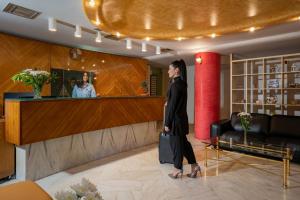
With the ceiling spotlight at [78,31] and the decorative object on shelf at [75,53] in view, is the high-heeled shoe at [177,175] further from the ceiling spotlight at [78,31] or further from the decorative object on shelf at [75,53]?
the decorative object on shelf at [75,53]

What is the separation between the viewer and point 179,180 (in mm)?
2875

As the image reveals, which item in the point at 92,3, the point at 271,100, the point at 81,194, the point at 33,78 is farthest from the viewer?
the point at 271,100

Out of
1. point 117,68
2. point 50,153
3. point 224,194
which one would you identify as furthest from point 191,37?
point 50,153

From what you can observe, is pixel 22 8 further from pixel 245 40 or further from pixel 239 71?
pixel 239 71

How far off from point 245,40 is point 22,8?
4273 mm

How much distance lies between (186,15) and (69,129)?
8.60 feet

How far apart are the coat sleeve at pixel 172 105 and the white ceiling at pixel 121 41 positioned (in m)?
1.75

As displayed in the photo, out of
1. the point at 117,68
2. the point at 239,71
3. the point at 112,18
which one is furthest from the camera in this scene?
the point at 239,71

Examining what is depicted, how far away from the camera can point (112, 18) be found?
3332mm

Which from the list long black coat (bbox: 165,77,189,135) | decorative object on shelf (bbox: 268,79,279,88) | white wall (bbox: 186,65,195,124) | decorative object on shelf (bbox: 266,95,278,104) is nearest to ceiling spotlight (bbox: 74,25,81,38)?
long black coat (bbox: 165,77,189,135)

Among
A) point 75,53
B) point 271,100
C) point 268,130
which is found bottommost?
point 268,130

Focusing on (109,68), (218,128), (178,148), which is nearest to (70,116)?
(178,148)

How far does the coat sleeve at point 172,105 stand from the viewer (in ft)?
9.20

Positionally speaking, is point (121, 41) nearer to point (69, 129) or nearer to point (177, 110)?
point (69, 129)
